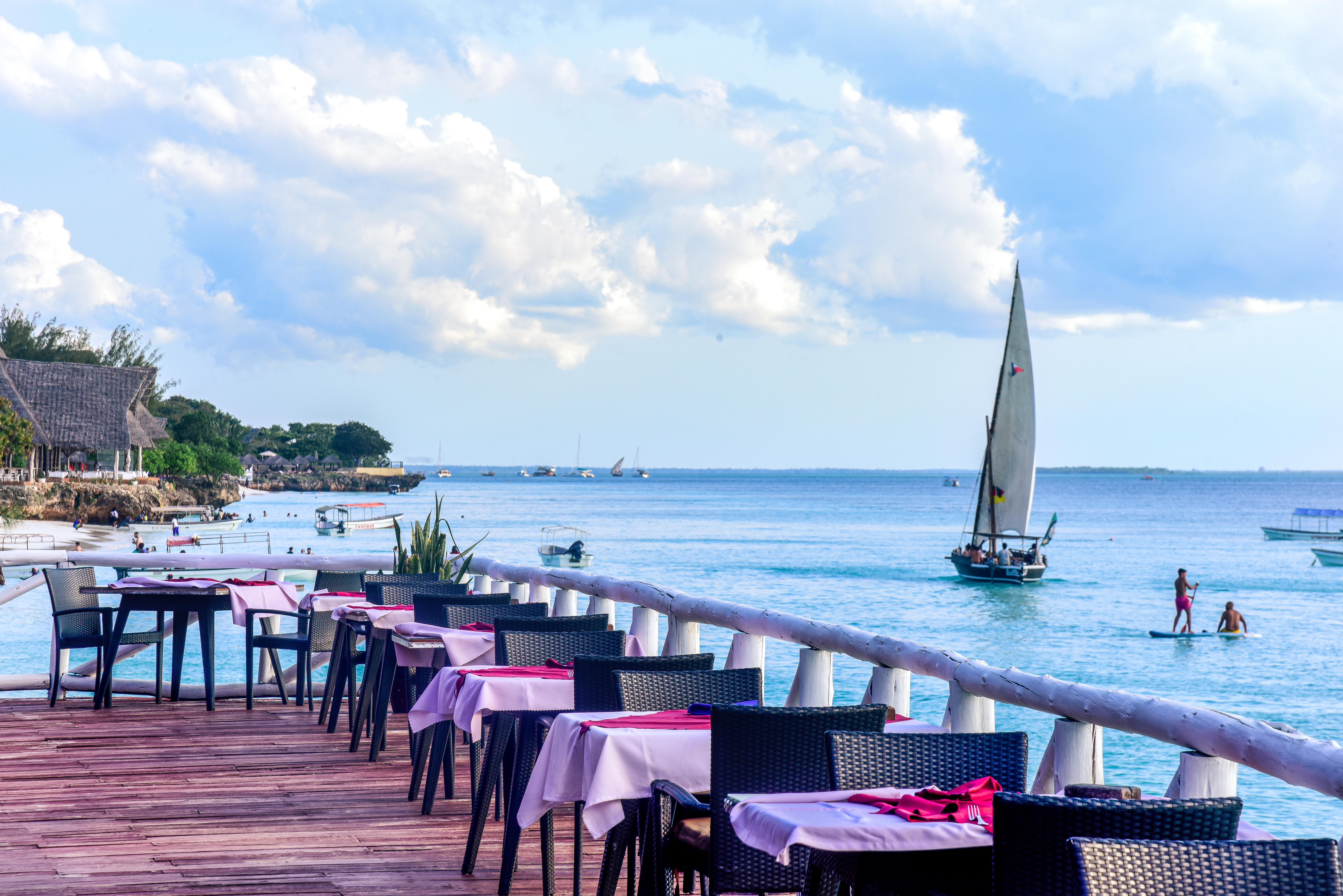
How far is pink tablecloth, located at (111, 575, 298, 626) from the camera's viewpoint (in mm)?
7992

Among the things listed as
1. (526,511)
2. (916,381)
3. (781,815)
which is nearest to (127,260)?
(526,511)

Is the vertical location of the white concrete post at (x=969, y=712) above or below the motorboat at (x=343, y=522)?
above

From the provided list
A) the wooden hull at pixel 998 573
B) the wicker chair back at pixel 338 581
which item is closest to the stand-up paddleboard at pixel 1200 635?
the wooden hull at pixel 998 573

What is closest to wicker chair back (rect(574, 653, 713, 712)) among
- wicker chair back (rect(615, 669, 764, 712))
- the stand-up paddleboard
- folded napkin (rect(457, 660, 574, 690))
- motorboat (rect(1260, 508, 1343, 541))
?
wicker chair back (rect(615, 669, 764, 712))

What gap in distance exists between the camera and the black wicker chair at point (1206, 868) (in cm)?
206

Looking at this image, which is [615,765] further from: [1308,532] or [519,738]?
[1308,532]

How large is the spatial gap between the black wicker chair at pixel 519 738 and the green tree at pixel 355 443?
167m

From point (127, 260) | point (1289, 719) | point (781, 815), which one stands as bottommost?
point (1289, 719)

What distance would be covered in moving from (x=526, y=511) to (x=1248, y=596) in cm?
6372

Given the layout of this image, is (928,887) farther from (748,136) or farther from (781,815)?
(748,136)

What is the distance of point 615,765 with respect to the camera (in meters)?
3.51

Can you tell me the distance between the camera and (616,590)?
22.8 feet

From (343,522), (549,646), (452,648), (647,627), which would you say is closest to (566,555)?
(343,522)

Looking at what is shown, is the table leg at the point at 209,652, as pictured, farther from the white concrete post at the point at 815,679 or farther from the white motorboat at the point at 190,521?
the white motorboat at the point at 190,521
